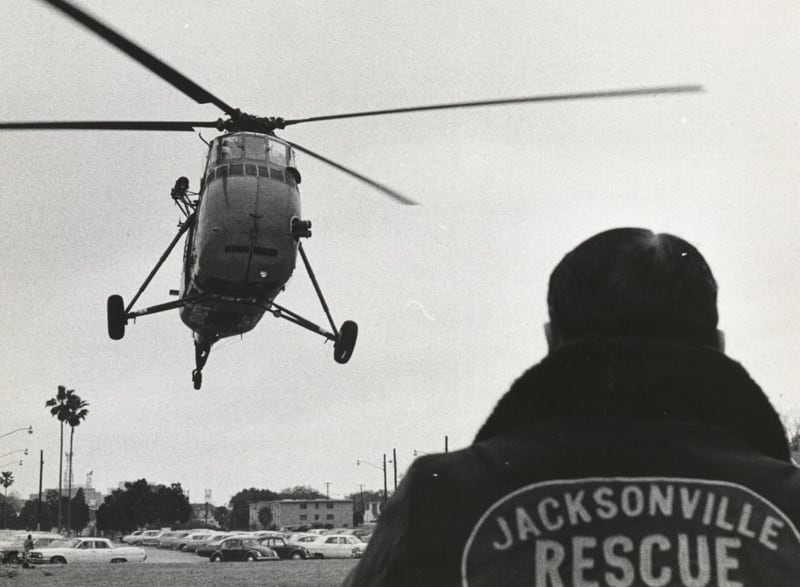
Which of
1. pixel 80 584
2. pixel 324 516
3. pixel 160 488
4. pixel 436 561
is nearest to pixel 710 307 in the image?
pixel 436 561

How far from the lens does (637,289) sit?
166cm

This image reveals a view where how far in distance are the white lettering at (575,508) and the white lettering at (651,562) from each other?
0.27 feet

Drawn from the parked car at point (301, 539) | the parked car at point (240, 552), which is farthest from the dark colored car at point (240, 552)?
the parked car at point (301, 539)

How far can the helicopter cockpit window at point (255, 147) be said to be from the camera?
16.1m

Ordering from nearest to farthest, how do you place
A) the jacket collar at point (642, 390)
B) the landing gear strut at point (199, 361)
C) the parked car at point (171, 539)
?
the jacket collar at point (642, 390)
the landing gear strut at point (199, 361)
the parked car at point (171, 539)

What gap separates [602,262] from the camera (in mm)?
1685

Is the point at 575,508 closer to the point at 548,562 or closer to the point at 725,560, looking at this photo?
the point at 548,562

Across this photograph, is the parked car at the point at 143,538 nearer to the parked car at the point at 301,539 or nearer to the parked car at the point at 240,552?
the parked car at the point at 301,539

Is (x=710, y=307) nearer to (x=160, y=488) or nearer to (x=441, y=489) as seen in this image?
(x=441, y=489)

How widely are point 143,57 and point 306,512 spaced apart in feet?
393

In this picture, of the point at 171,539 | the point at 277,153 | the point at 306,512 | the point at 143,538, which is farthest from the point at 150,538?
the point at 277,153

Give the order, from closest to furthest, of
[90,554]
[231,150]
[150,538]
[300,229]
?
[300,229] → [231,150] → [90,554] → [150,538]

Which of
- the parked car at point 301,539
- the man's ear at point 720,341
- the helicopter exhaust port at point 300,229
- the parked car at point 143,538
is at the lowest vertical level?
the parked car at point 143,538

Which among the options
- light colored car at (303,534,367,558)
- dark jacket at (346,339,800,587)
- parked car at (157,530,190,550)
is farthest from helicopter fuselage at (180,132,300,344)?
parked car at (157,530,190,550)
